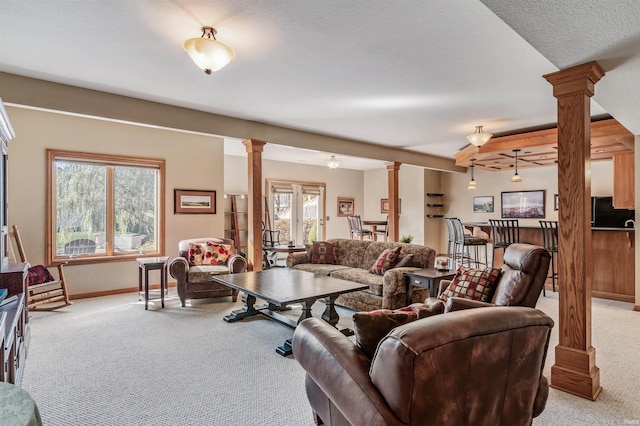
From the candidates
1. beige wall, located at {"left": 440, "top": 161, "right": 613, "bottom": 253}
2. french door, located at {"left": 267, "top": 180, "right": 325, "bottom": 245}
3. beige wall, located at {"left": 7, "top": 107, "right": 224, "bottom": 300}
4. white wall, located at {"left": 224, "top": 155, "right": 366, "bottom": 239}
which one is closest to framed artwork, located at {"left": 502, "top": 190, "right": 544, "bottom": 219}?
beige wall, located at {"left": 440, "top": 161, "right": 613, "bottom": 253}

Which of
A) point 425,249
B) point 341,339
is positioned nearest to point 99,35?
point 341,339

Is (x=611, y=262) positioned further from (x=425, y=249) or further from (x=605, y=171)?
(x=605, y=171)

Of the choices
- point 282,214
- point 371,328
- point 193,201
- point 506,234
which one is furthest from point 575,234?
point 282,214

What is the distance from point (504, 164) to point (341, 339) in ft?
24.6

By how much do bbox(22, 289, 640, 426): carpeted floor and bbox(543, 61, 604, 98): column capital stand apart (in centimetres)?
210

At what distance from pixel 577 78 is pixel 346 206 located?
818 cm

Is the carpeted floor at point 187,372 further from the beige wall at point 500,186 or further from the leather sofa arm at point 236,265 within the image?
the beige wall at point 500,186

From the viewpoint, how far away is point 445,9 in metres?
2.27

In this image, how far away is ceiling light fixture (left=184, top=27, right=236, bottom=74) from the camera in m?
2.47

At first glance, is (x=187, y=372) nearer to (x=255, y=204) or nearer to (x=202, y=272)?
(x=202, y=272)

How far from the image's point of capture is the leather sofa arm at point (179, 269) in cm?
454

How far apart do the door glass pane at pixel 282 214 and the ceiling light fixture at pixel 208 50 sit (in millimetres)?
6346

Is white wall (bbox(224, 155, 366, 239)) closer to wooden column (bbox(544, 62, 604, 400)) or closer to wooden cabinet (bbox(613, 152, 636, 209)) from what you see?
wooden cabinet (bbox(613, 152, 636, 209))

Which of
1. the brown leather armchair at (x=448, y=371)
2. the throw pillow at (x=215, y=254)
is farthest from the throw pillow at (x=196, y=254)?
the brown leather armchair at (x=448, y=371)
